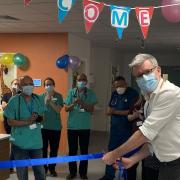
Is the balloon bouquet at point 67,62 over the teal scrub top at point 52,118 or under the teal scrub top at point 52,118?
over

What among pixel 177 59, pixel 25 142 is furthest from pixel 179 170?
pixel 177 59

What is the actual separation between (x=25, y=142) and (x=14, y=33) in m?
4.09

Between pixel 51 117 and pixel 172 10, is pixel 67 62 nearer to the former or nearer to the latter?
pixel 51 117

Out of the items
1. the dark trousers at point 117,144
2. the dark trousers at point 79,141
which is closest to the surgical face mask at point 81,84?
the dark trousers at point 79,141

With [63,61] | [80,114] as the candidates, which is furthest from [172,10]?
[63,61]

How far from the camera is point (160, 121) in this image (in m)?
2.17

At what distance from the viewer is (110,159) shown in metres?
2.41

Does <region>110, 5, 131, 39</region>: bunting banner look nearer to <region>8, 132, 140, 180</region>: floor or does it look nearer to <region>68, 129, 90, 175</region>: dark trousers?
<region>8, 132, 140, 180</region>: floor

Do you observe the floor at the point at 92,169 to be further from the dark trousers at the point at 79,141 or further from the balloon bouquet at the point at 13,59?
the balloon bouquet at the point at 13,59

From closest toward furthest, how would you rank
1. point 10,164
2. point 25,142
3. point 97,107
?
point 10,164
point 25,142
point 97,107

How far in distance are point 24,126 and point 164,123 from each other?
2009mm

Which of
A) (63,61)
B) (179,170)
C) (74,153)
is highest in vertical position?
(63,61)

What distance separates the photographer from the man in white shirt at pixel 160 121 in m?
2.18

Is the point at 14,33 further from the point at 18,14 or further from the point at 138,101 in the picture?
the point at 138,101
